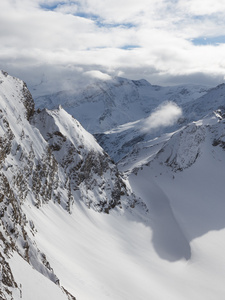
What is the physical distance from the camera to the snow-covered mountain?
37.4 meters

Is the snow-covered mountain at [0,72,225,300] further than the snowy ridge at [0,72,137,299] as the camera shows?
No

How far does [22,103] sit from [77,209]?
29.0 m

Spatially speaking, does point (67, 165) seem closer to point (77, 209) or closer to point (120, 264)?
point (77, 209)

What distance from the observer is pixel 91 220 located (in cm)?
7931

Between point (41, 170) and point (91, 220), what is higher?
point (41, 170)

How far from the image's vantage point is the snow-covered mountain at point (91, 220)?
37.4m

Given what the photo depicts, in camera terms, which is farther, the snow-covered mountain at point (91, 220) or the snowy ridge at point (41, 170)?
the snowy ridge at point (41, 170)

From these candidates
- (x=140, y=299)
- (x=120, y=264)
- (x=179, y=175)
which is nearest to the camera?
(x=140, y=299)

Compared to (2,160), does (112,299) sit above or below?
below

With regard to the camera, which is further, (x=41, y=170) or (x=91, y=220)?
(x=91, y=220)

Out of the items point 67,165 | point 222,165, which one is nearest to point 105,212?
point 67,165

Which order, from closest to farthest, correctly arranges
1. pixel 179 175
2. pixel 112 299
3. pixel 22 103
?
pixel 112 299
pixel 22 103
pixel 179 175

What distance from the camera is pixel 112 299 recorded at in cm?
4850

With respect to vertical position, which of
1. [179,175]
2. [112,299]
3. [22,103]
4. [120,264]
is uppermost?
[179,175]
